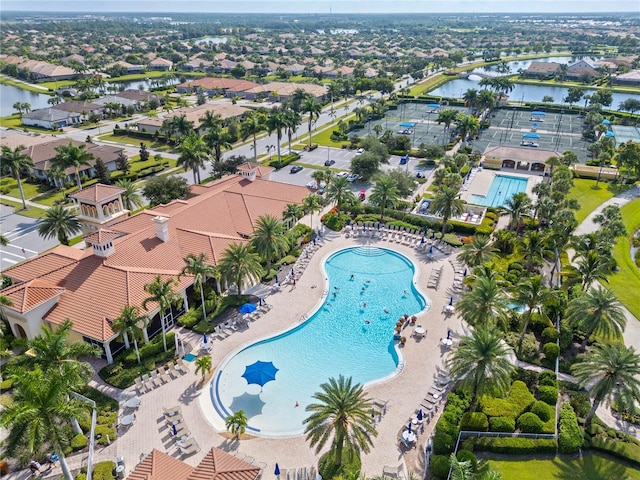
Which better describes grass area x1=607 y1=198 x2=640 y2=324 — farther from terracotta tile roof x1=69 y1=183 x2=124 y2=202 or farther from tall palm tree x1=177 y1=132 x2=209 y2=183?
tall palm tree x1=177 y1=132 x2=209 y2=183

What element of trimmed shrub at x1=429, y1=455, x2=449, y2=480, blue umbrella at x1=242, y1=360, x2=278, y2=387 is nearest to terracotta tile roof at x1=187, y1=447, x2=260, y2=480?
blue umbrella at x1=242, y1=360, x2=278, y2=387

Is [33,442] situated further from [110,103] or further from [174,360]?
[110,103]

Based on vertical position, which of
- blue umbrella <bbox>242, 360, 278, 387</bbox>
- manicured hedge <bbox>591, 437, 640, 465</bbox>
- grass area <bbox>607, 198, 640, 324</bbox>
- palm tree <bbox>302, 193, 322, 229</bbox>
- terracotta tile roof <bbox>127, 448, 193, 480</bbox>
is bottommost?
grass area <bbox>607, 198, 640, 324</bbox>

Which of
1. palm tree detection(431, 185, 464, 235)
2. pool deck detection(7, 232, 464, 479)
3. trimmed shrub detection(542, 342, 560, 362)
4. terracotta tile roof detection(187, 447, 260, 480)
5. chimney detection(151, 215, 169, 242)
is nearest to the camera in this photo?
terracotta tile roof detection(187, 447, 260, 480)

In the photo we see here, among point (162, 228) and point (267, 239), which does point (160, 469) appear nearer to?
point (267, 239)

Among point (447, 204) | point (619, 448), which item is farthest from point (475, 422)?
point (447, 204)

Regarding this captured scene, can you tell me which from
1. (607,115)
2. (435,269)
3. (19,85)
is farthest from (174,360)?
(19,85)

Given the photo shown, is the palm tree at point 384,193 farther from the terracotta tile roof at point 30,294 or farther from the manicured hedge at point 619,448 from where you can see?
the terracotta tile roof at point 30,294
